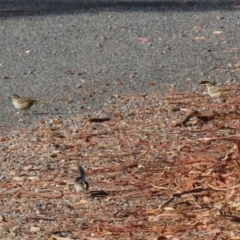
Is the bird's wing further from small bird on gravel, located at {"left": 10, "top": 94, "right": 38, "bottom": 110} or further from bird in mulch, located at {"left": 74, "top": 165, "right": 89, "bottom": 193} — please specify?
small bird on gravel, located at {"left": 10, "top": 94, "right": 38, "bottom": 110}

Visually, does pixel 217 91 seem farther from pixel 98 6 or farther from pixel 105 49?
pixel 98 6

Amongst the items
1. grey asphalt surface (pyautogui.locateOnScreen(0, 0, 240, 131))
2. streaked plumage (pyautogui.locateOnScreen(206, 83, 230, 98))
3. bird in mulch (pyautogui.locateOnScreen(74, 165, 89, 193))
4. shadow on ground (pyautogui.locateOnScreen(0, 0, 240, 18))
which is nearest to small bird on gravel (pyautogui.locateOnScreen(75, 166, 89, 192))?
bird in mulch (pyautogui.locateOnScreen(74, 165, 89, 193))

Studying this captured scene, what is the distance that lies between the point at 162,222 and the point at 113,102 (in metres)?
3.15

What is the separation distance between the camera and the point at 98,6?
39.2 ft

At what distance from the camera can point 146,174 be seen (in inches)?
227

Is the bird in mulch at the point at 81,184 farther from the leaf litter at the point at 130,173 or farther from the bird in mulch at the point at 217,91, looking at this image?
the bird in mulch at the point at 217,91

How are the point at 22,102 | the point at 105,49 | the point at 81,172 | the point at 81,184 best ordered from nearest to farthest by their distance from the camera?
the point at 81,184
the point at 81,172
the point at 22,102
the point at 105,49

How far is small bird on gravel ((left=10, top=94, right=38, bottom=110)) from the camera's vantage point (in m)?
7.62

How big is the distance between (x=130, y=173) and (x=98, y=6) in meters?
6.39

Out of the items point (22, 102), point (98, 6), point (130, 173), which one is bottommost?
point (98, 6)

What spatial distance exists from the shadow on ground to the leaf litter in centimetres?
423

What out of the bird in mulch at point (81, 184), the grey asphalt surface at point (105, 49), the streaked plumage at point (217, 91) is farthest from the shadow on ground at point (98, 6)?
the bird in mulch at point (81, 184)

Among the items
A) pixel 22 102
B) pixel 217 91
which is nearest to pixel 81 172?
pixel 22 102

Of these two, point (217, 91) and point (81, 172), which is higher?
point (81, 172)
